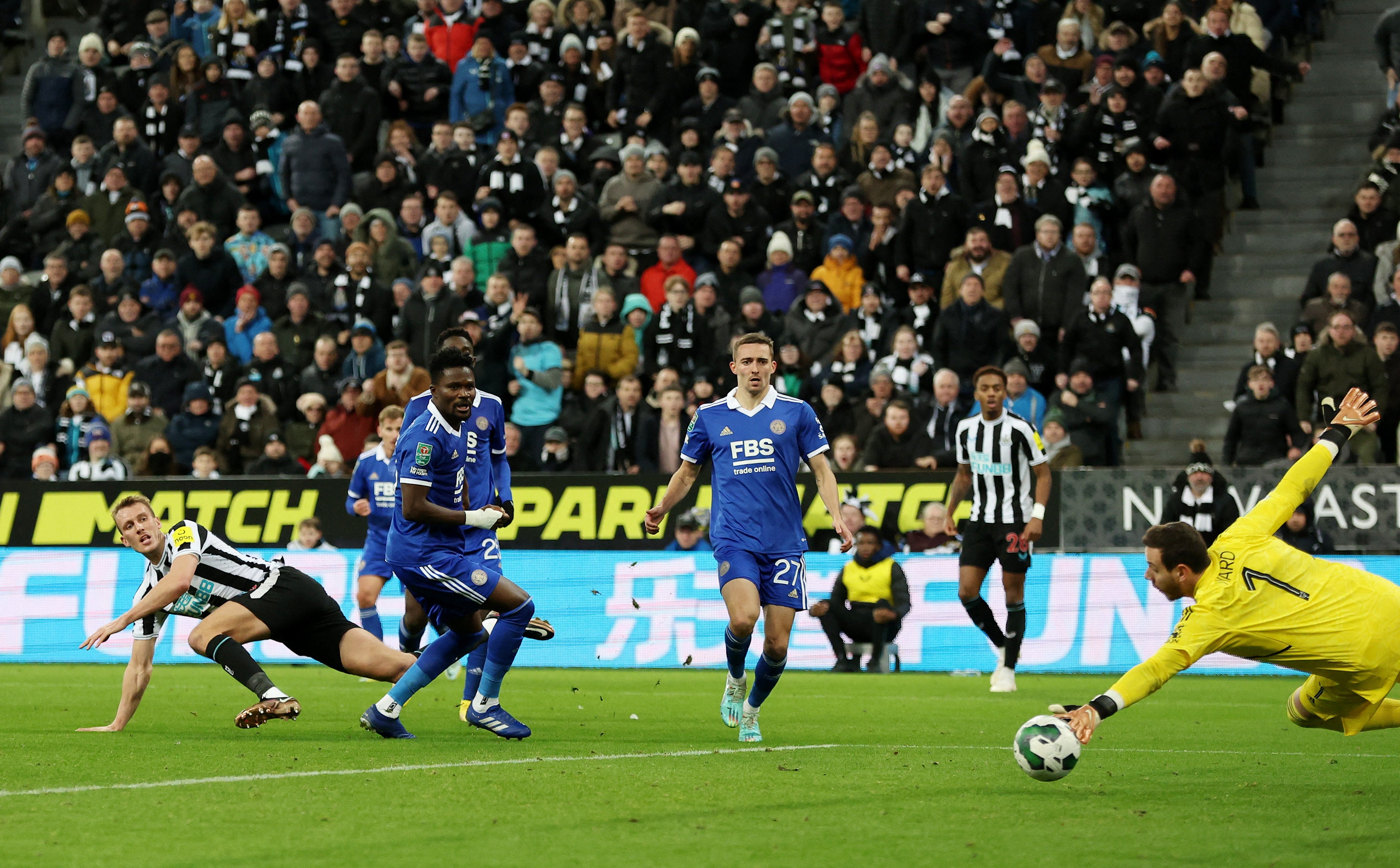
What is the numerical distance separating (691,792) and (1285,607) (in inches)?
108

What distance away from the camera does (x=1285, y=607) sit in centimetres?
779

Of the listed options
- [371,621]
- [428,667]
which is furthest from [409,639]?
[428,667]

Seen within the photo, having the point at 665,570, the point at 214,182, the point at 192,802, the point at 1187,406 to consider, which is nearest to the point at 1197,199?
the point at 1187,406

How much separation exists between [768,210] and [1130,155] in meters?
4.48

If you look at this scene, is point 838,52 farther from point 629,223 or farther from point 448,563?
point 448,563

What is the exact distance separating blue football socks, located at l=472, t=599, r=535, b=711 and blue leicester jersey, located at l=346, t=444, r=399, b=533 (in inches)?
204

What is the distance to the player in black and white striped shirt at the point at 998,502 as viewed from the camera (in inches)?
574

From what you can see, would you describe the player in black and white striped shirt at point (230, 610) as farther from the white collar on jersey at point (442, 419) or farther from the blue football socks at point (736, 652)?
the blue football socks at point (736, 652)

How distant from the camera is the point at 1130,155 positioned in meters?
20.8

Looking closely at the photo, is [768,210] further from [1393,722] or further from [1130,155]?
[1393,722]

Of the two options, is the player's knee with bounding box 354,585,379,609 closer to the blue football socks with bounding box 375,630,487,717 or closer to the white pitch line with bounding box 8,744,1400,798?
the blue football socks with bounding box 375,630,487,717

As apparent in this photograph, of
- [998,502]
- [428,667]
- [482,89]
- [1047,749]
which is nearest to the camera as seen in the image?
[1047,749]

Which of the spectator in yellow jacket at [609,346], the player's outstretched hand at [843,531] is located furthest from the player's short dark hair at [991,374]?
the spectator in yellow jacket at [609,346]

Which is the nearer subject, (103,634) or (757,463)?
(103,634)
